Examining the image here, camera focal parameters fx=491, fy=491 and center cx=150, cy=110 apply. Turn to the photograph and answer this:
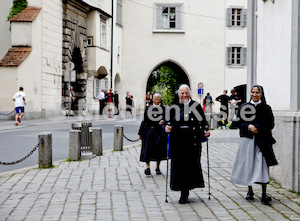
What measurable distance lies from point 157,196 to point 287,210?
1924 millimetres

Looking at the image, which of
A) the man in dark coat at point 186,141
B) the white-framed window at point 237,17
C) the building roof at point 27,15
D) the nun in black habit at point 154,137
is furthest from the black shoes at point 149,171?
the white-framed window at point 237,17

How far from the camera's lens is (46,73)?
27516mm

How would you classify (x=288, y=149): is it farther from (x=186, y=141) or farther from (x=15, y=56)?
(x=15, y=56)

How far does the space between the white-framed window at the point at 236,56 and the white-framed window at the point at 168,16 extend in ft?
16.4

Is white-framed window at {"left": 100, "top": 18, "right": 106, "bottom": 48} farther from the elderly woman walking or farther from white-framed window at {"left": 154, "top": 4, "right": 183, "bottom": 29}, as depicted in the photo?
the elderly woman walking

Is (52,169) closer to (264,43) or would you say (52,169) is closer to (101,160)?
(101,160)

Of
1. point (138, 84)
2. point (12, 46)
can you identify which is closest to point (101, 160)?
point (12, 46)

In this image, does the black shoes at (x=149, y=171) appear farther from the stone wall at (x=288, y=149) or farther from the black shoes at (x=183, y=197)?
the black shoes at (x=183, y=197)

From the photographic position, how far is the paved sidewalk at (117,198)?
19.9 feet

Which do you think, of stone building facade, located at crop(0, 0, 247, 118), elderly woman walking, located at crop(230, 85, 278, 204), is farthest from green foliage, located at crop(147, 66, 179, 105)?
elderly woman walking, located at crop(230, 85, 278, 204)

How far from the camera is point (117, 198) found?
7.07m

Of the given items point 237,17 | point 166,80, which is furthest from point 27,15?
point 166,80

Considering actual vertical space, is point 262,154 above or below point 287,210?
above

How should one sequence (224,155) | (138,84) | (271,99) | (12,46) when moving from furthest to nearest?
A: 1. (138,84)
2. (12,46)
3. (224,155)
4. (271,99)
